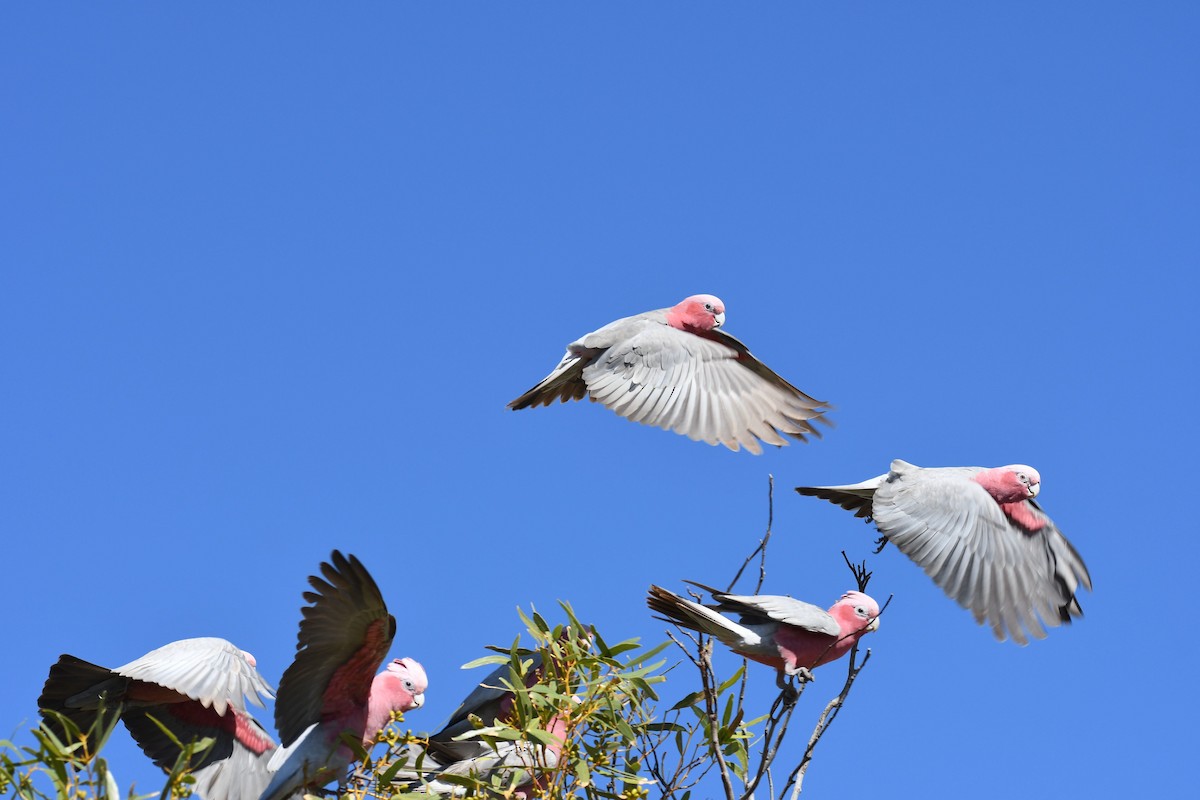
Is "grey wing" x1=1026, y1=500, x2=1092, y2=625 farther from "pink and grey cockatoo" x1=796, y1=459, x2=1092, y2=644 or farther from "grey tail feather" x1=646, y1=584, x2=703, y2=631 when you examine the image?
"grey tail feather" x1=646, y1=584, x2=703, y2=631

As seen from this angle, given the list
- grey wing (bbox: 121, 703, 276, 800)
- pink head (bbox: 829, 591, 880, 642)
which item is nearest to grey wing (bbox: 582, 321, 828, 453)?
pink head (bbox: 829, 591, 880, 642)

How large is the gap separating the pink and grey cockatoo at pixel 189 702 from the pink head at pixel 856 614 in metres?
2.29

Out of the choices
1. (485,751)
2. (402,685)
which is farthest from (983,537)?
(402,685)

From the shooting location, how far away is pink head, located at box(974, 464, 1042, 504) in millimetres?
5477

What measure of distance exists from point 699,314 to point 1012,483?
1.87 metres

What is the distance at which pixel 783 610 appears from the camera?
4.52 m

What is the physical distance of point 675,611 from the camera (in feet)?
14.4

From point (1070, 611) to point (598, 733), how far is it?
2511 millimetres

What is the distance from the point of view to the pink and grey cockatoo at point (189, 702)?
4441 mm

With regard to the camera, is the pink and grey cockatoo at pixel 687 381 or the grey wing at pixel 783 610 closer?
the grey wing at pixel 783 610

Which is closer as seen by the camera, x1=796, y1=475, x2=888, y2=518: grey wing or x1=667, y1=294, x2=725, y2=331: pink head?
x1=796, y1=475, x2=888, y2=518: grey wing

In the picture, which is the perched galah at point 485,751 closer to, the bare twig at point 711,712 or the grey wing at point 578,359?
the bare twig at point 711,712

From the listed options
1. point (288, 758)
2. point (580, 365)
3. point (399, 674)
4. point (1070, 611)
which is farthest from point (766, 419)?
point (288, 758)

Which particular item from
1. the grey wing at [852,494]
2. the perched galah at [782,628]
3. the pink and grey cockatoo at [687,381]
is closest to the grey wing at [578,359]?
the pink and grey cockatoo at [687,381]
